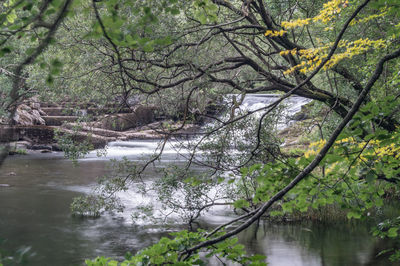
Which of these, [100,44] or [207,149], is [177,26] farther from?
[207,149]

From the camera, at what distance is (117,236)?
9953 mm

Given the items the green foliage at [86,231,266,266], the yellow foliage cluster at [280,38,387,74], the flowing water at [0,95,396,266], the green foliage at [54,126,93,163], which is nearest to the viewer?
the green foliage at [86,231,266,266]

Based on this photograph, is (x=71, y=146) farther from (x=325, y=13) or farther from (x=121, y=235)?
(x=325, y=13)

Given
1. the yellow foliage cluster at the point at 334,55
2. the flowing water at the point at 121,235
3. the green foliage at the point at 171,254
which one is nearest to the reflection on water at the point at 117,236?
the flowing water at the point at 121,235

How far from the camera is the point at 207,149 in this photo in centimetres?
926

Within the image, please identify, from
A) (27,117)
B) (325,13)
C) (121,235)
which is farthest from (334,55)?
(27,117)

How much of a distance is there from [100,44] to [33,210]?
6.62 meters

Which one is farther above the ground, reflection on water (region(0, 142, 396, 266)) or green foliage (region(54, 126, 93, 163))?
green foliage (region(54, 126, 93, 163))

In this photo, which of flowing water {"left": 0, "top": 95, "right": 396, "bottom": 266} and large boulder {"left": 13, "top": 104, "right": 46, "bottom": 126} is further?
large boulder {"left": 13, "top": 104, "right": 46, "bottom": 126}

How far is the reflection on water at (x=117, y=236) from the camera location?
350 inches

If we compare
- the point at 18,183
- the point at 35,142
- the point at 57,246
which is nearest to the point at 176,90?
the point at 57,246

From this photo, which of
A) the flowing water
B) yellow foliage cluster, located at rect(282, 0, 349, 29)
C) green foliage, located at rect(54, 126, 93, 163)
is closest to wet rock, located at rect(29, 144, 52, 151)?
the flowing water

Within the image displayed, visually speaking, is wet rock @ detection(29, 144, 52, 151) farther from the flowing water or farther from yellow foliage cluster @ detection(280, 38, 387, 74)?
yellow foliage cluster @ detection(280, 38, 387, 74)

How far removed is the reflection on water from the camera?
8.88 m
